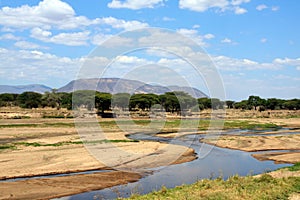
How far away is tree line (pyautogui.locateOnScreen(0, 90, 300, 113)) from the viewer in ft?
311

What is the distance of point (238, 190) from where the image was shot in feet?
54.3

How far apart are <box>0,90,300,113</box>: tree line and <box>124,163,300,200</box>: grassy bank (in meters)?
51.5

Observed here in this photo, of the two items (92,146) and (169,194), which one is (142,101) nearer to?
(92,146)

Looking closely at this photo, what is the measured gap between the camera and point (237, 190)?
16.5m

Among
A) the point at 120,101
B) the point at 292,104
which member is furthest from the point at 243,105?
the point at 120,101

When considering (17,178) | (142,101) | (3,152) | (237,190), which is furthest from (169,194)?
(142,101)

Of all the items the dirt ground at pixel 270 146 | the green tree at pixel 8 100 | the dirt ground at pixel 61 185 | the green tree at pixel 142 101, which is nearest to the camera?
the dirt ground at pixel 61 185

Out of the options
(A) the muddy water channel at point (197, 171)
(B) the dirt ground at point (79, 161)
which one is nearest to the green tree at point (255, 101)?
(B) the dirt ground at point (79, 161)

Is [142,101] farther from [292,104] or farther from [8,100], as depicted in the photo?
[292,104]

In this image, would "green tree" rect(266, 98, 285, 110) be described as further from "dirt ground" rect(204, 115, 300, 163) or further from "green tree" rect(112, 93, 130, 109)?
"dirt ground" rect(204, 115, 300, 163)

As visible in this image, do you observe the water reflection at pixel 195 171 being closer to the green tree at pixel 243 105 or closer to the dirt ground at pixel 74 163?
the dirt ground at pixel 74 163

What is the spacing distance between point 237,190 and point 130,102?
77037mm

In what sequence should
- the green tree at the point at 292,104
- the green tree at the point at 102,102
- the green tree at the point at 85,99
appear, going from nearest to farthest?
the green tree at the point at 102,102 < the green tree at the point at 85,99 < the green tree at the point at 292,104

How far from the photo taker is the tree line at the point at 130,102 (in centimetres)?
9488
